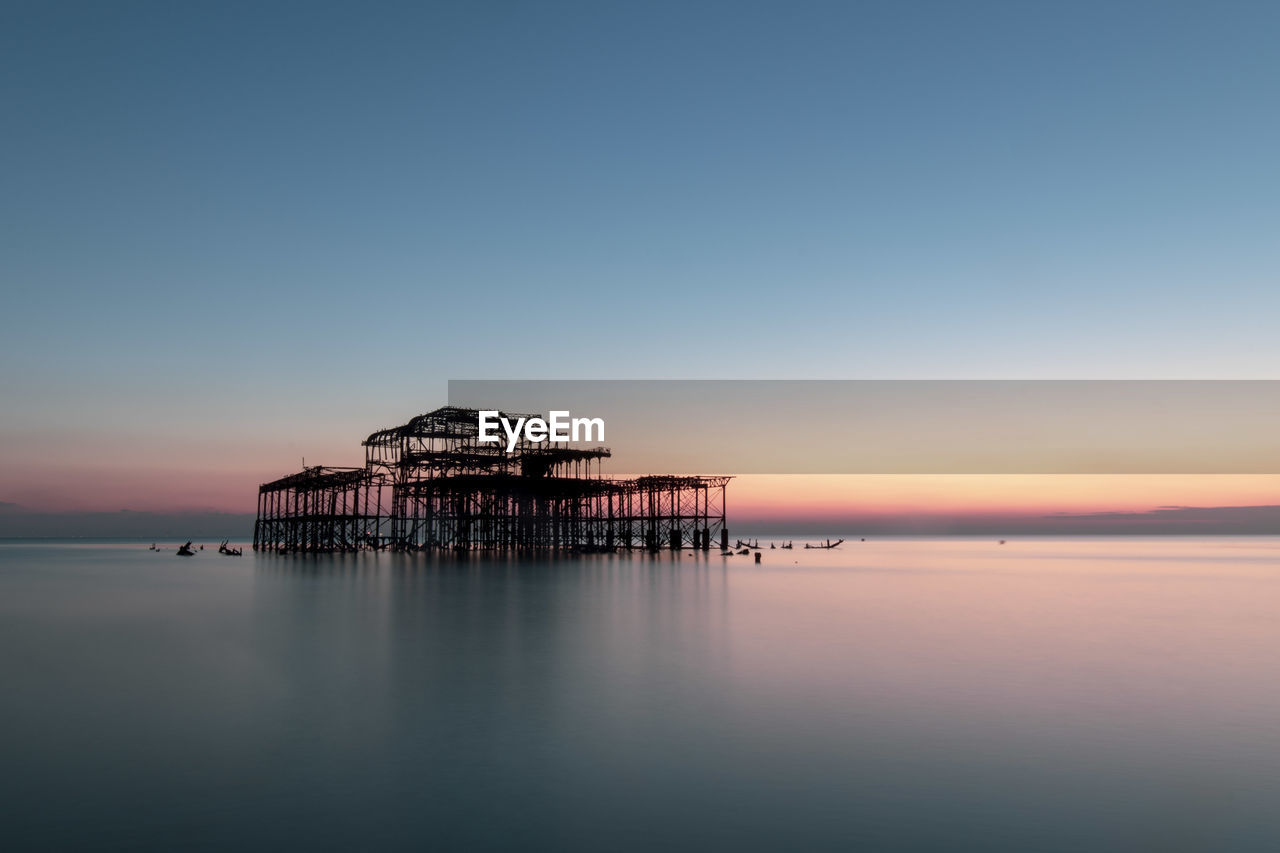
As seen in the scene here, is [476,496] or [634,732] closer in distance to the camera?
[634,732]

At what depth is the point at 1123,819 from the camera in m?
11.5

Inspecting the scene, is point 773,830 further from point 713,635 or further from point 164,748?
point 713,635

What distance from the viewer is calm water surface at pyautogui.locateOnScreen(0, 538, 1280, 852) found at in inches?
439

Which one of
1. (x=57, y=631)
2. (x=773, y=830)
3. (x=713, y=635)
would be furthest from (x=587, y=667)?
(x=57, y=631)

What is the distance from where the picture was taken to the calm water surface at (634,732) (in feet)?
36.6

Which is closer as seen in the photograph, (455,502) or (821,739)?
(821,739)

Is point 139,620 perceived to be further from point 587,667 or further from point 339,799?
point 339,799

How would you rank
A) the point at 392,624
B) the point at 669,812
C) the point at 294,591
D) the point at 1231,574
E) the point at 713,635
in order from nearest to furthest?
1. the point at 669,812
2. the point at 713,635
3. the point at 392,624
4. the point at 294,591
5. the point at 1231,574

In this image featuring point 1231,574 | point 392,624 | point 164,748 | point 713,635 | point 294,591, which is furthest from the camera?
point 1231,574

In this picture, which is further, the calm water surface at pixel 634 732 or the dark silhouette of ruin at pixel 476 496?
the dark silhouette of ruin at pixel 476 496

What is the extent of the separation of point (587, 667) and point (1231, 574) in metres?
72.7

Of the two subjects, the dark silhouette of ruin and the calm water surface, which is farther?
the dark silhouette of ruin

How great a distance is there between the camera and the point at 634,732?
53.1 ft

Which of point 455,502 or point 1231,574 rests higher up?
point 455,502
